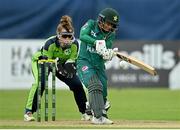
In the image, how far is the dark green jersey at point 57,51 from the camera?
A: 1336 centimetres

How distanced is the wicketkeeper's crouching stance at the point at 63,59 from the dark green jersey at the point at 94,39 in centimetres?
51

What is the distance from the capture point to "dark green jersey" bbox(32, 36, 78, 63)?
1336 cm

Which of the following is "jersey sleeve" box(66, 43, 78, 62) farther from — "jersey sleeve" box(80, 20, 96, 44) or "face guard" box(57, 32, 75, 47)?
"jersey sleeve" box(80, 20, 96, 44)

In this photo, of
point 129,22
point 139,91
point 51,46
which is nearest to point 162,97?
point 139,91

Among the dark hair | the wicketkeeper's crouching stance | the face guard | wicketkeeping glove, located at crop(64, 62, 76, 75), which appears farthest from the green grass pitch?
the dark hair

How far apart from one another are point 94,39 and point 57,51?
118cm

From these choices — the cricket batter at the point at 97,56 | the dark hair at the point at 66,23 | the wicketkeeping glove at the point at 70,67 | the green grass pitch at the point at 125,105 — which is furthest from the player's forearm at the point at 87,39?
the green grass pitch at the point at 125,105

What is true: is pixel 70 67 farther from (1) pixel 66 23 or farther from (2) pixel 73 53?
(1) pixel 66 23

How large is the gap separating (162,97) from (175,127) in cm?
869

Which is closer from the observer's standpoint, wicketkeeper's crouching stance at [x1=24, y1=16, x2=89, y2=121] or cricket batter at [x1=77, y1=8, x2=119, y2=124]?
cricket batter at [x1=77, y1=8, x2=119, y2=124]

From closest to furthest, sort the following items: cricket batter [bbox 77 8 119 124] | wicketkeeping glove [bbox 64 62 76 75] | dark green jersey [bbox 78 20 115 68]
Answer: cricket batter [bbox 77 8 119 124], dark green jersey [bbox 78 20 115 68], wicketkeeping glove [bbox 64 62 76 75]

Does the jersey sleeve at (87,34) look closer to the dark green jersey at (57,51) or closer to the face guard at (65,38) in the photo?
the face guard at (65,38)

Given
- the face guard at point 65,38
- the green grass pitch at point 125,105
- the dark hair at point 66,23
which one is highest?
the dark hair at point 66,23

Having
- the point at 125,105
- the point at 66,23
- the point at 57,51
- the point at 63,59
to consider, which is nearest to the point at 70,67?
the point at 63,59
